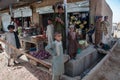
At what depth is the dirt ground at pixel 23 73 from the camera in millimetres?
3764

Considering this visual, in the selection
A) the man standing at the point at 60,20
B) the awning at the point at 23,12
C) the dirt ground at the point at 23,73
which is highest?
the awning at the point at 23,12

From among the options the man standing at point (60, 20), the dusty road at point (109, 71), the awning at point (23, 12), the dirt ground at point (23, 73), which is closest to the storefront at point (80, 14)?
the dusty road at point (109, 71)

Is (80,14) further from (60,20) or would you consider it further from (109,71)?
(109,71)

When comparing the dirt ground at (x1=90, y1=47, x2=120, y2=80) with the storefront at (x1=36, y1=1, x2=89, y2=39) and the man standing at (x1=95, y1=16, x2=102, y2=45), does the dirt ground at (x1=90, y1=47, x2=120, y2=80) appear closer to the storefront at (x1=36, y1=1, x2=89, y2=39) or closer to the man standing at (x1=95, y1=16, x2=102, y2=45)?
the man standing at (x1=95, y1=16, x2=102, y2=45)

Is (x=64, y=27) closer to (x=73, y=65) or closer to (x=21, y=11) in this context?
(x=73, y=65)

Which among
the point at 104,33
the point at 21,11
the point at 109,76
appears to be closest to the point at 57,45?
the point at 109,76

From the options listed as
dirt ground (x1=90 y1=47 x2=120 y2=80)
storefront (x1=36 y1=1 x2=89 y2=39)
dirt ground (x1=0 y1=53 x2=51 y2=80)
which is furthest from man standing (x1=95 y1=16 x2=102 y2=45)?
dirt ground (x1=0 y1=53 x2=51 y2=80)

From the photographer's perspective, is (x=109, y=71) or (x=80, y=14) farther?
(x=80, y=14)

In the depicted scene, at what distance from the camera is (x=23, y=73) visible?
407 cm

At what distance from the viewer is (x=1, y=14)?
1500cm

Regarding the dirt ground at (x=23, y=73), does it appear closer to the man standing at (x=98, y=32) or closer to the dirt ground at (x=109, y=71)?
the dirt ground at (x=109, y=71)

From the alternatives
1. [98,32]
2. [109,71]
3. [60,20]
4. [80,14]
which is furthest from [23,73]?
[80,14]

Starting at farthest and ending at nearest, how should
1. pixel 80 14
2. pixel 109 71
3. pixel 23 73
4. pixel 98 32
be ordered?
pixel 80 14
pixel 98 32
pixel 109 71
pixel 23 73

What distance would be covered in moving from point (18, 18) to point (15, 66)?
7731mm
